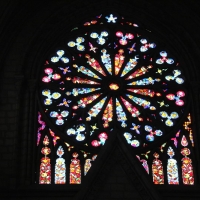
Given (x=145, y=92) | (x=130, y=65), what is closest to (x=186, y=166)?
(x=145, y=92)

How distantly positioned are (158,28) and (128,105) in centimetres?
239

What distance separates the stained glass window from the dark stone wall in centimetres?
24

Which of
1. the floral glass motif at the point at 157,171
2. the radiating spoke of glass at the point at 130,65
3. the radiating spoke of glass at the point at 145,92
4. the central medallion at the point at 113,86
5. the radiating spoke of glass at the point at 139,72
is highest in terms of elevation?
the radiating spoke of glass at the point at 130,65

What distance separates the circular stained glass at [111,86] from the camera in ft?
52.6

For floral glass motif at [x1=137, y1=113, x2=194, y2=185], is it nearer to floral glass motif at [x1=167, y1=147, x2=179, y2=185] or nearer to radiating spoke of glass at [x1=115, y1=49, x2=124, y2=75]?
floral glass motif at [x1=167, y1=147, x2=179, y2=185]

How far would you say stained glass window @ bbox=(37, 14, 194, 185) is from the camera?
15578 millimetres

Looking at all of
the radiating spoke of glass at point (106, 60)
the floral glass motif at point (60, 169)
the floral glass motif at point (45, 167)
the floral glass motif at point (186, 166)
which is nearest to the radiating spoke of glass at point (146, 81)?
the radiating spoke of glass at point (106, 60)

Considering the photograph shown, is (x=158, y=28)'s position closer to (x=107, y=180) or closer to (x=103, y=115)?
(x=103, y=115)

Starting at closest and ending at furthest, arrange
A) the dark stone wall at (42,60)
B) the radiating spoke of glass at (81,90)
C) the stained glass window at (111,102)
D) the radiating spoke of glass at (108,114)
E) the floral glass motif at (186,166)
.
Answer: the dark stone wall at (42,60) → the floral glass motif at (186,166) → the stained glass window at (111,102) → the radiating spoke of glass at (108,114) → the radiating spoke of glass at (81,90)

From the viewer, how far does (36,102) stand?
16.3 m

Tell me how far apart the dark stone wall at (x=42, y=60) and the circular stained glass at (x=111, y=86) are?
0.30 meters

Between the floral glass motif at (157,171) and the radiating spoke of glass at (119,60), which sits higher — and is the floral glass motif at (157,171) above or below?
below

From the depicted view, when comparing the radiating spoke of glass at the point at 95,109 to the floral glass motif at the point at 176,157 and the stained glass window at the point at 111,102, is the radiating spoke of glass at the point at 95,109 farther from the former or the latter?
the floral glass motif at the point at 176,157

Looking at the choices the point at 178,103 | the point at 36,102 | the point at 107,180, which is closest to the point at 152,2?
the point at 178,103
